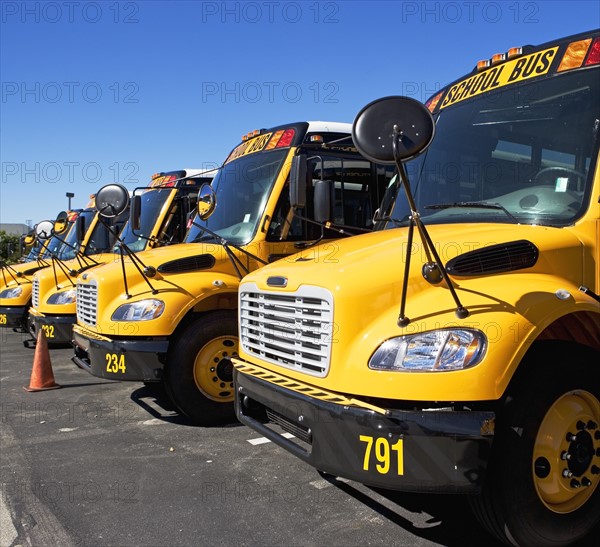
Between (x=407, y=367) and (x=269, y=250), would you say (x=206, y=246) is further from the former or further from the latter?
(x=407, y=367)

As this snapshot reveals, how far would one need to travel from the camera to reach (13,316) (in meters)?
11.6

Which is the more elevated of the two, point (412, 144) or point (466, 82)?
point (466, 82)

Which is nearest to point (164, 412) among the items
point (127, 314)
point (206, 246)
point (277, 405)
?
point (127, 314)

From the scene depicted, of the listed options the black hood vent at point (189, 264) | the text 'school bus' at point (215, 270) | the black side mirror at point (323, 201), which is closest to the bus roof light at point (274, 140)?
the text 'school bus' at point (215, 270)

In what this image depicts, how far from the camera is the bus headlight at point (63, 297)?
8922 mm

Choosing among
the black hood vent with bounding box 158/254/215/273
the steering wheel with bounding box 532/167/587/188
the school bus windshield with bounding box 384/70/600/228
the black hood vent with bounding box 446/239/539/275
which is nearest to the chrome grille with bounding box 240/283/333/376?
the black hood vent with bounding box 446/239/539/275

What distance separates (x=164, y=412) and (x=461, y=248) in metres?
4.10

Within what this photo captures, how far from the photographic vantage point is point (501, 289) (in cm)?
312

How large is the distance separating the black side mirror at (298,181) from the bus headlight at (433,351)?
6.06ft

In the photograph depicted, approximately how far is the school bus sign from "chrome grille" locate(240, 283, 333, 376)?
6.85ft

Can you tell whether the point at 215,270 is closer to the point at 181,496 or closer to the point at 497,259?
the point at 181,496

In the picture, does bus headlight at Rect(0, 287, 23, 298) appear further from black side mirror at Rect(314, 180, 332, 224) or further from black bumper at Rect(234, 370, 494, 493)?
black bumper at Rect(234, 370, 494, 493)

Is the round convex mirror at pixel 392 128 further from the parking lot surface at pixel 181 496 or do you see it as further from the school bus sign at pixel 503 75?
the parking lot surface at pixel 181 496

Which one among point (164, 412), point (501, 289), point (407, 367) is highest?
point (501, 289)
